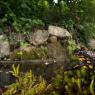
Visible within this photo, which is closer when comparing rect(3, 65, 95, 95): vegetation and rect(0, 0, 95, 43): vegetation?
rect(3, 65, 95, 95): vegetation

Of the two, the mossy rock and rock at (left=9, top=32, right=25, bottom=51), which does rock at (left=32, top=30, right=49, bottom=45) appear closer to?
the mossy rock

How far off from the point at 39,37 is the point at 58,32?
0.91m

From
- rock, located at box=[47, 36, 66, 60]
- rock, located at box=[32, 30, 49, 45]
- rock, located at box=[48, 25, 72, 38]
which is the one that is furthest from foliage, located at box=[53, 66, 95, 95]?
rock, located at box=[48, 25, 72, 38]

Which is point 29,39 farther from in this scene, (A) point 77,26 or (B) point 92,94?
(B) point 92,94

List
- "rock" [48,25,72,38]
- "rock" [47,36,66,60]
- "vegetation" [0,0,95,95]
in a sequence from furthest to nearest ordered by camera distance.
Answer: "rock" [48,25,72,38]
"vegetation" [0,0,95,95]
"rock" [47,36,66,60]

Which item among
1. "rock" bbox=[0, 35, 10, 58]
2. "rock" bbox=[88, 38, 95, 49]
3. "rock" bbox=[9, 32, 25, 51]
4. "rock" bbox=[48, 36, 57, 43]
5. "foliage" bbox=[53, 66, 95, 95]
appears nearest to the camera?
"foliage" bbox=[53, 66, 95, 95]

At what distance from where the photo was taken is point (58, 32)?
12.4m

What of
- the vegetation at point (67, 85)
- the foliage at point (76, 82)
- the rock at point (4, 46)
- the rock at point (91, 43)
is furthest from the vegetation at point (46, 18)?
the foliage at point (76, 82)

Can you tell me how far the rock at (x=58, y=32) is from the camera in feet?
40.3

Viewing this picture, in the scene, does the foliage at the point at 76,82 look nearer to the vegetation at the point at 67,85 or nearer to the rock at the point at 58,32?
the vegetation at the point at 67,85

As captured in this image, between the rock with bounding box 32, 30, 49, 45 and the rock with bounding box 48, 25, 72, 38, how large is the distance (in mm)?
246

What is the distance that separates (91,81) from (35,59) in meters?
8.27

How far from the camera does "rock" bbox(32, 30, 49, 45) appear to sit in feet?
38.7

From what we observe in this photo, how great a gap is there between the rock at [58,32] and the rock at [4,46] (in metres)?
1.95
